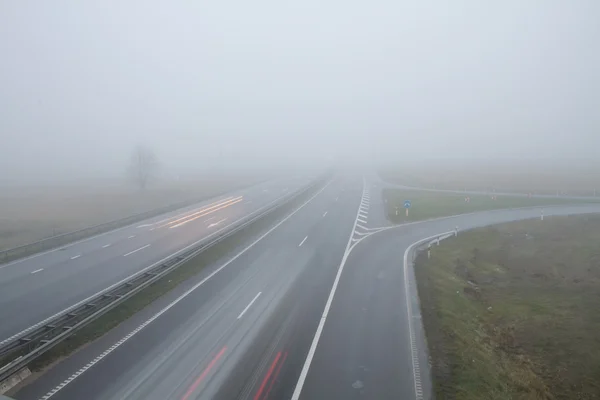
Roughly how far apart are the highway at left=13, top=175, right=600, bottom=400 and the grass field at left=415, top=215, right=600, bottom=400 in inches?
54.7

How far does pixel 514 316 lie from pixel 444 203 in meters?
36.1

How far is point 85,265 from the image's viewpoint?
25.1 metres

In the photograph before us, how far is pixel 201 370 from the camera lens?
42.8 feet

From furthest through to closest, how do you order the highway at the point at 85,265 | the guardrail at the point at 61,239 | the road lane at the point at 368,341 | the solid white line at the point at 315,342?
the guardrail at the point at 61,239 → the highway at the point at 85,265 → the road lane at the point at 368,341 → the solid white line at the point at 315,342

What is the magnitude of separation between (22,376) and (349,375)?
11.7 m

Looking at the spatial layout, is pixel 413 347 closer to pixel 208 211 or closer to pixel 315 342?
pixel 315 342

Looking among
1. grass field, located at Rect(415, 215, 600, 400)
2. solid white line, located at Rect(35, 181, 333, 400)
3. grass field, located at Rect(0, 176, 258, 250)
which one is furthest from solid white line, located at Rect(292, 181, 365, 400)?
grass field, located at Rect(0, 176, 258, 250)

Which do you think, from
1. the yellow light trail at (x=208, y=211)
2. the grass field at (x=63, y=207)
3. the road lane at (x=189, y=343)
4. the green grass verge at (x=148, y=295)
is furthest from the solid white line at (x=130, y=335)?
the grass field at (x=63, y=207)

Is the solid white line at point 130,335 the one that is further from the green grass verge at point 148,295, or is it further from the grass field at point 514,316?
the grass field at point 514,316

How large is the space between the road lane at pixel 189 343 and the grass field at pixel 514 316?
25.4 feet

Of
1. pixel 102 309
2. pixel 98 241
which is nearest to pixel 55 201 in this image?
pixel 98 241

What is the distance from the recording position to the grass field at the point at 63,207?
1411 inches

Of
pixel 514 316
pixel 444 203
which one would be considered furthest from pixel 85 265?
pixel 444 203

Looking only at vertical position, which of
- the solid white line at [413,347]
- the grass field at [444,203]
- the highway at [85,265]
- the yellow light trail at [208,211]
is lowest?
the solid white line at [413,347]
